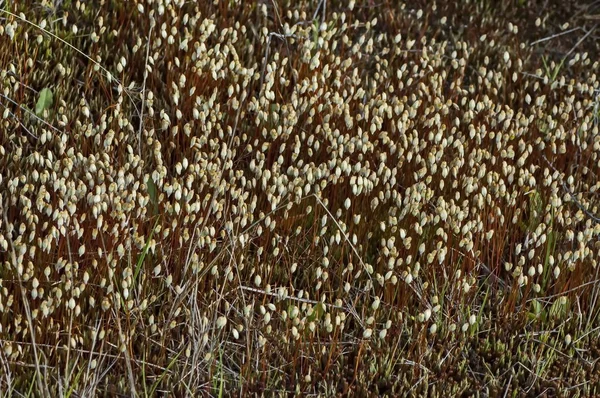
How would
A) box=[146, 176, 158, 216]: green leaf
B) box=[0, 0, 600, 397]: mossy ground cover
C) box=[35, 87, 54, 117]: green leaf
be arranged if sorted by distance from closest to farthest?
box=[0, 0, 600, 397]: mossy ground cover < box=[146, 176, 158, 216]: green leaf < box=[35, 87, 54, 117]: green leaf

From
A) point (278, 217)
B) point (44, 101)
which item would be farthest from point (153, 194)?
point (44, 101)

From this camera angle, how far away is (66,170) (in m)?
3.23

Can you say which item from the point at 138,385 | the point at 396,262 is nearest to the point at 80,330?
the point at 138,385

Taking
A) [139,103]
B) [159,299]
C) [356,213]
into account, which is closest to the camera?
[159,299]

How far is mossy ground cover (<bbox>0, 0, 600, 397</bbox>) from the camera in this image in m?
2.99

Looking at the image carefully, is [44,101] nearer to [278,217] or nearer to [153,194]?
[153,194]

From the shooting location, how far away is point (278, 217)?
134 inches

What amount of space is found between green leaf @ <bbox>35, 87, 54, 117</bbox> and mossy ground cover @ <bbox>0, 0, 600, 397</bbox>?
15 mm

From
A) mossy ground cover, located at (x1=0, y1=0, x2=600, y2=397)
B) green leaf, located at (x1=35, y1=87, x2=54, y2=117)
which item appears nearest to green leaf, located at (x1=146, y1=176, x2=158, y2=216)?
mossy ground cover, located at (x1=0, y1=0, x2=600, y2=397)

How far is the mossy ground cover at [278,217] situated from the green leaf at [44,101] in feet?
0.05

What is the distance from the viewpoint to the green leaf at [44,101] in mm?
3826

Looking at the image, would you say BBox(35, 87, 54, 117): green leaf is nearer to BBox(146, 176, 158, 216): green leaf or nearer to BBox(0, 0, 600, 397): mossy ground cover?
BBox(0, 0, 600, 397): mossy ground cover

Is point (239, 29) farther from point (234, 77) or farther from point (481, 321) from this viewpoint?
point (481, 321)

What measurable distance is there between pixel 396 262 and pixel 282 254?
1.44ft
